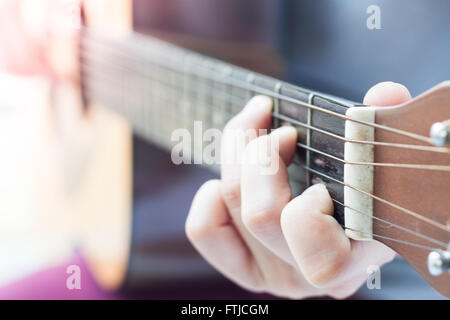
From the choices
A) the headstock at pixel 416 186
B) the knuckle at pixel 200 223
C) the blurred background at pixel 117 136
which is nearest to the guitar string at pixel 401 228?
the headstock at pixel 416 186

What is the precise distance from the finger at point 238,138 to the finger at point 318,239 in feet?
0.25

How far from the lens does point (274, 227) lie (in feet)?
1.17

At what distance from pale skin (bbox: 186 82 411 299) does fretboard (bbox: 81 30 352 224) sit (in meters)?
0.01

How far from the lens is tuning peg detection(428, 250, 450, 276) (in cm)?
24

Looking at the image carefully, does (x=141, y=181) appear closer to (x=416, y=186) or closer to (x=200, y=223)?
(x=200, y=223)

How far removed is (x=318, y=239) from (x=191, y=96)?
261mm

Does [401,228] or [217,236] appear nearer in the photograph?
[401,228]

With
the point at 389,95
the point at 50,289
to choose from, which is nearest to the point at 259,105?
the point at 389,95

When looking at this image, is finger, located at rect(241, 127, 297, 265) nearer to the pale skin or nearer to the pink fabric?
the pale skin

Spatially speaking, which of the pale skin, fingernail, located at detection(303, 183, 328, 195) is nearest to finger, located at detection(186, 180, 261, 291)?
the pale skin
